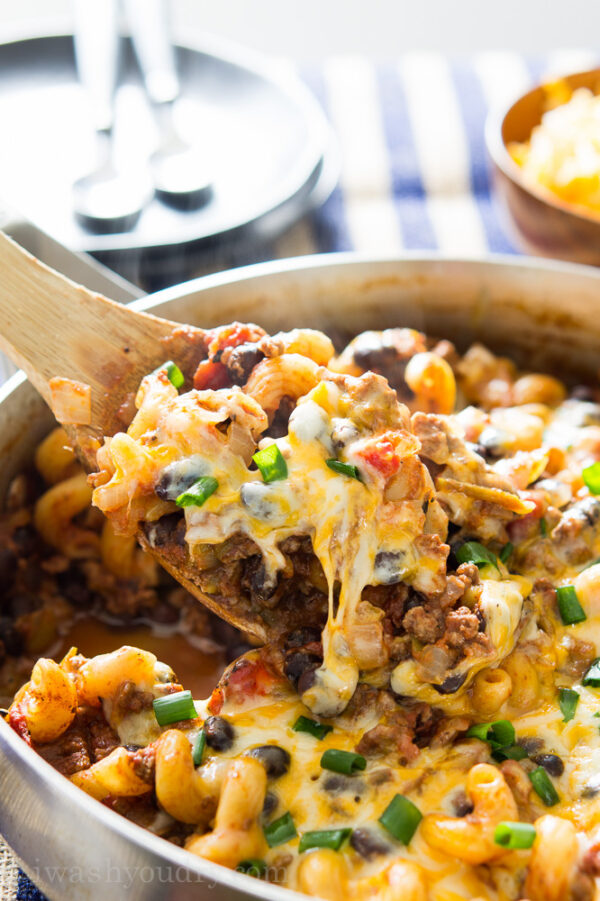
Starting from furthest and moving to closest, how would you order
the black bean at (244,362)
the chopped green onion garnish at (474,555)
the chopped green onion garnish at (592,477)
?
the chopped green onion garnish at (592,477) < the black bean at (244,362) < the chopped green onion garnish at (474,555)

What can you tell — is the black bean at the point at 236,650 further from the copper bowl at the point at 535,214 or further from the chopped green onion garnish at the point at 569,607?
the copper bowl at the point at 535,214

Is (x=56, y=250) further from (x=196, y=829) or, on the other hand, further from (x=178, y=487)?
(x=196, y=829)

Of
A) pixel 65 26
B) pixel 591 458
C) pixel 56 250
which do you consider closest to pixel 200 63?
pixel 65 26

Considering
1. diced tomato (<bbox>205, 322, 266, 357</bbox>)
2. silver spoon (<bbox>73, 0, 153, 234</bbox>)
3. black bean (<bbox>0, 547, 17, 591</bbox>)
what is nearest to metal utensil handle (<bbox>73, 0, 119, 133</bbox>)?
silver spoon (<bbox>73, 0, 153, 234</bbox>)

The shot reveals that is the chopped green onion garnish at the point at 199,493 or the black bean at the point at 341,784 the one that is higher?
the chopped green onion garnish at the point at 199,493

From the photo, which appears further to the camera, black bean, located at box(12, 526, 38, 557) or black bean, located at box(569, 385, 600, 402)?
black bean, located at box(569, 385, 600, 402)

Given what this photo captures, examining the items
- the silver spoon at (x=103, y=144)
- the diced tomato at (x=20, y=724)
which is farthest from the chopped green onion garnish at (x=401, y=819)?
the silver spoon at (x=103, y=144)

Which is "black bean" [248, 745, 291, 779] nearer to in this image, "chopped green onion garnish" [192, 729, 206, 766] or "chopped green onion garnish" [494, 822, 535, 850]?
"chopped green onion garnish" [192, 729, 206, 766]
